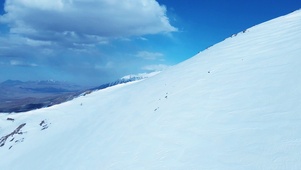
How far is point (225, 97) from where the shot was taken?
13414mm

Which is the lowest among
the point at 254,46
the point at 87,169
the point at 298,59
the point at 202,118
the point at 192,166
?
the point at 87,169

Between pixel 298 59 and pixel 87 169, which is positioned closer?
pixel 87 169

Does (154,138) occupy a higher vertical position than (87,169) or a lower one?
higher

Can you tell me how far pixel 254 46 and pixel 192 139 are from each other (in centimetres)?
1241

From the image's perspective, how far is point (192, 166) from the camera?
29.8 feet

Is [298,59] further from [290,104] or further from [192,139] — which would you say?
[192,139]

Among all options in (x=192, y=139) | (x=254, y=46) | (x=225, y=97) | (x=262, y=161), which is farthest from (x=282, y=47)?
(x=262, y=161)

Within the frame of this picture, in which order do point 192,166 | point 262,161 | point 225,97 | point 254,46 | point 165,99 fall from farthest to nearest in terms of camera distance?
1. point 254,46
2. point 165,99
3. point 225,97
4. point 192,166
5. point 262,161

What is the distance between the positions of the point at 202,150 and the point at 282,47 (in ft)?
36.1

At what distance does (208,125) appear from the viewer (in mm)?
11406

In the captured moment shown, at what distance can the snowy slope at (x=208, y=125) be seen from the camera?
8.89m

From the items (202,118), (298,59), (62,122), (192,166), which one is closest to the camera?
(192,166)

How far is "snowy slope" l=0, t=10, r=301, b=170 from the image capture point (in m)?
8.89

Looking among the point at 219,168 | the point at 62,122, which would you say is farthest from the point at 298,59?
the point at 62,122
